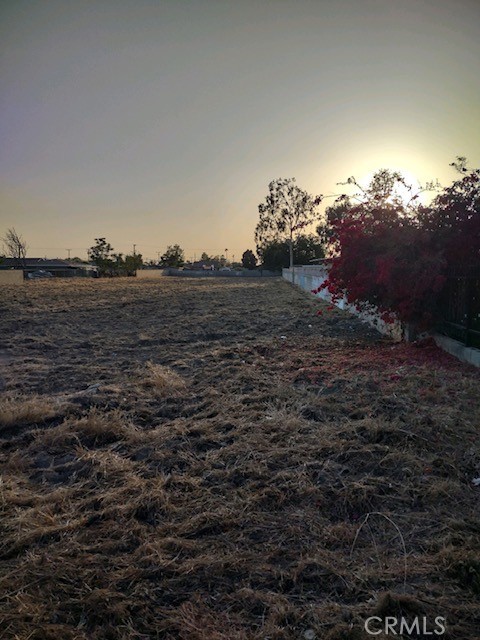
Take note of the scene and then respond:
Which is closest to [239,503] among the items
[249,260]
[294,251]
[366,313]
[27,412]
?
[27,412]

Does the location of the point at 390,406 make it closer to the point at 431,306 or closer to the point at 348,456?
the point at 348,456

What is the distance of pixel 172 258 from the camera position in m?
68.1

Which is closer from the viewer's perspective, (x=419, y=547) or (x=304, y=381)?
(x=419, y=547)

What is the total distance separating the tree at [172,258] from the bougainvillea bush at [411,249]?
6232cm

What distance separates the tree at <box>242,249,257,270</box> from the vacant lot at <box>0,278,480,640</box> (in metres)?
54.7

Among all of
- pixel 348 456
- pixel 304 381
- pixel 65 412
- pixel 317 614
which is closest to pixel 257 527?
pixel 317 614

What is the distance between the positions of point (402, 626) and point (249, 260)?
193 ft

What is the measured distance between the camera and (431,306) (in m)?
6.16

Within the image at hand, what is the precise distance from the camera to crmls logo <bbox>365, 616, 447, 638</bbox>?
153 centimetres

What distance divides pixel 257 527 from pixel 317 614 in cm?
60

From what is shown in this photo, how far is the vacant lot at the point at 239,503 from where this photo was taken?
1.65m

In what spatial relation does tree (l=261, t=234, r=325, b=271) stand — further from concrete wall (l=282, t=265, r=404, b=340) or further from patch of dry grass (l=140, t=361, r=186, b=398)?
patch of dry grass (l=140, t=361, r=186, b=398)

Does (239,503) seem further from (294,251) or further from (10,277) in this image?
(294,251)

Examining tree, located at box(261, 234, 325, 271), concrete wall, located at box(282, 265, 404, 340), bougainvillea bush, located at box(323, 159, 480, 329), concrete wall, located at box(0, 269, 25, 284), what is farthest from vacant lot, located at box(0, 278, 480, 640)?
tree, located at box(261, 234, 325, 271)
